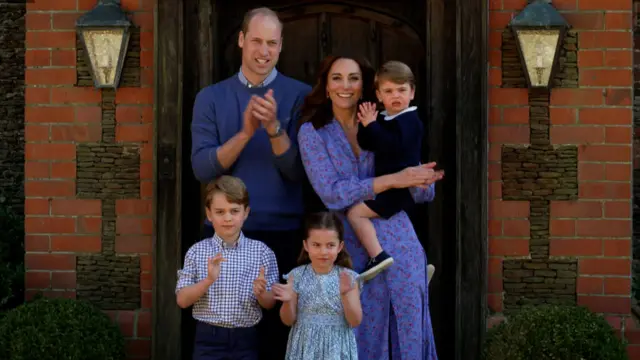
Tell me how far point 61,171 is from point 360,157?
189cm

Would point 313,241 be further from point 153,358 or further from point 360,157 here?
A: point 153,358

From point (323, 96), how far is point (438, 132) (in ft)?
3.82

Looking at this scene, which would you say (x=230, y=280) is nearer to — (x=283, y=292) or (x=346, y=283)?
(x=283, y=292)

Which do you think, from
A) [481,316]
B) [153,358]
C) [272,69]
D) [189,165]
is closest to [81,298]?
[153,358]

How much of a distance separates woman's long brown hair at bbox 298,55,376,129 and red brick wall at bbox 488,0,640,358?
106 cm

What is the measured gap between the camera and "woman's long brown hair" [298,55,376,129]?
3.99 metres

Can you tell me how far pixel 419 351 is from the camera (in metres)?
3.96

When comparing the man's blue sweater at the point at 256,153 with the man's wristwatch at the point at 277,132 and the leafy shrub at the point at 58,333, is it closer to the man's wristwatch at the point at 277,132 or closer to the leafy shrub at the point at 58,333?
the man's wristwatch at the point at 277,132

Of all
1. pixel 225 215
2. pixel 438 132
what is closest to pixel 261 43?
pixel 225 215

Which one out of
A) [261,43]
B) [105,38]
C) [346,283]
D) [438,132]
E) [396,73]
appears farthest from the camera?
[438,132]

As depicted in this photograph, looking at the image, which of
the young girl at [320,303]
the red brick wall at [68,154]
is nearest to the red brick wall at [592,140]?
the young girl at [320,303]

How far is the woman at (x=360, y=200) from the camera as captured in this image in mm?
3903

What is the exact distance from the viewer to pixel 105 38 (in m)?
4.89

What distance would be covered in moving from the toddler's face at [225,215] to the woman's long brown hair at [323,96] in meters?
0.51
